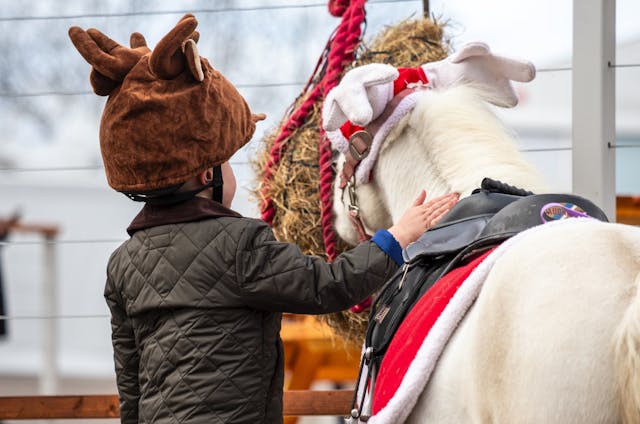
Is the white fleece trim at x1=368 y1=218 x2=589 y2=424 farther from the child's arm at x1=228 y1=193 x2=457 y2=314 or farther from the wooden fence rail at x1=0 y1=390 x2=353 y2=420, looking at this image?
the wooden fence rail at x1=0 y1=390 x2=353 y2=420

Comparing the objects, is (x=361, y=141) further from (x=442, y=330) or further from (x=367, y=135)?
(x=442, y=330)

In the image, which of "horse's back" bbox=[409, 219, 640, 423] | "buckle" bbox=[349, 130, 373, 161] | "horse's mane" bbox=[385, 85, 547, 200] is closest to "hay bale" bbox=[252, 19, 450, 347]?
"buckle" bbox=[349, 130, 373, 161]

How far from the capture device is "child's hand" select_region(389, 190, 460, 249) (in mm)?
1500

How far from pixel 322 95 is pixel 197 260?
0.76 metres

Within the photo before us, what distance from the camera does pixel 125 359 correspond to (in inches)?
64.6

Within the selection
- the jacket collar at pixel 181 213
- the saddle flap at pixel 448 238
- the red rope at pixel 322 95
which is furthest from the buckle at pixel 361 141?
the saddle flap at pixel 448 238

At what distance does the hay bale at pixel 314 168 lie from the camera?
2068 millimetres

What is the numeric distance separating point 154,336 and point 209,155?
1.13 ft

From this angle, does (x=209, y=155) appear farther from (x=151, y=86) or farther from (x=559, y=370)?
(x=559, y=370)

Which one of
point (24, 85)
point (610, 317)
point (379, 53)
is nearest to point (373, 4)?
point (379, 53)

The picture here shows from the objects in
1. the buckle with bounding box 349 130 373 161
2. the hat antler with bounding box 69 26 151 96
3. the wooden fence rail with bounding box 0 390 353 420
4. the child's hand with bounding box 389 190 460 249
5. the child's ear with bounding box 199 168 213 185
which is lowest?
the wooden fence rail with bounding box 0 390 353 420

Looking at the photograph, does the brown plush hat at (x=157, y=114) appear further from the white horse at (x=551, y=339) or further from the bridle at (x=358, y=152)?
the white horse at (x=551, y=339)

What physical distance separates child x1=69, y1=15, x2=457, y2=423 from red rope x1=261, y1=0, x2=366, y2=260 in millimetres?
445

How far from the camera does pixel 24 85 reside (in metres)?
2.55
